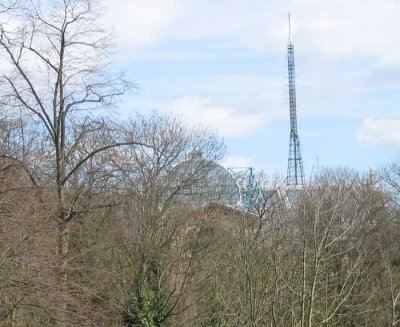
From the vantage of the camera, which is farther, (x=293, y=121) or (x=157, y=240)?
(x=293, y=121)

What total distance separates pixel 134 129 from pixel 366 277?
10.5 meters

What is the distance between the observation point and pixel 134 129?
30078 millimetres

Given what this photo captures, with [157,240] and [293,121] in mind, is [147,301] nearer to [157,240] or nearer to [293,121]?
[157,240]

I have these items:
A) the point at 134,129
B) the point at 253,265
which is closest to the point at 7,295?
the point at 253,265

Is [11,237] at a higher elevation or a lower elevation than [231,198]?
lower

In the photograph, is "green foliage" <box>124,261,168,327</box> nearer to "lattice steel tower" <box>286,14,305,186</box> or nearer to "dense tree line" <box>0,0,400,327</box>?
"dense tree line" <box>0,0,400,327</box>

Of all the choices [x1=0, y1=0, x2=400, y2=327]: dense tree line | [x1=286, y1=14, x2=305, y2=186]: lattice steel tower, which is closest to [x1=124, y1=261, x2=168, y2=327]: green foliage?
[x1=0, y1=0, x2=400, y2=327]: dense tree line

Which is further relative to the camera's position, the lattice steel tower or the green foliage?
the lattice steel tower

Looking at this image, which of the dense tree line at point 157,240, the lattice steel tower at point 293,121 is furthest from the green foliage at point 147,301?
the lattice steel tower at point 293,121

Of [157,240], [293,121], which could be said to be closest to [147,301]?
[157,240]

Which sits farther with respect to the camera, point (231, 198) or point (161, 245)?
point (231, 198)

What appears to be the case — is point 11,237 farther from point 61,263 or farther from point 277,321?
point 277,321

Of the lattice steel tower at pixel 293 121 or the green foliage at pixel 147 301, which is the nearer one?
the green foliage at pixel 147 301

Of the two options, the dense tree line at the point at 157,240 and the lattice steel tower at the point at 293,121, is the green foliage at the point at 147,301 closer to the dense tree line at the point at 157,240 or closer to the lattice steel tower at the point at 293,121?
the dense tree line at the point at 157,240
